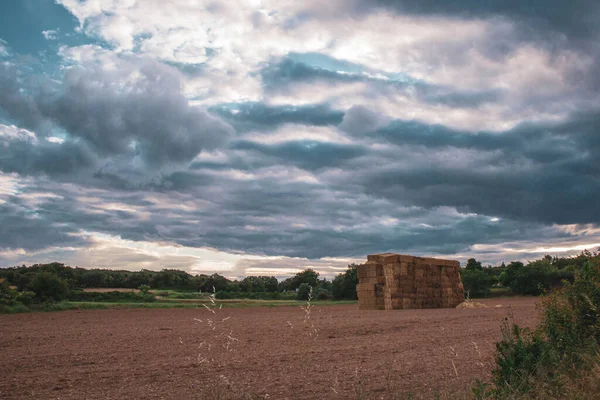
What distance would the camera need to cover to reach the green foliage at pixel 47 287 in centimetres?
2703

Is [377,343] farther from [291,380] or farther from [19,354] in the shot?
[19,354]

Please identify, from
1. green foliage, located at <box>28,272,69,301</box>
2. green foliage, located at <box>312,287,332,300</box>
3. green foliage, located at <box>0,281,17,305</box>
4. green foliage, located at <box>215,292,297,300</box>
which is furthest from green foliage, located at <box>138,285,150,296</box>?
green foliage, located at <box>312,287,332,300</box>

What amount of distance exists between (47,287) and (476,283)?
122 feet

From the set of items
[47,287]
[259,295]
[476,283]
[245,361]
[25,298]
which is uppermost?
[47,287]

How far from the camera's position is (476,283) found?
47688 millimetres

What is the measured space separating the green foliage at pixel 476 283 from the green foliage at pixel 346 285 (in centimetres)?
1041

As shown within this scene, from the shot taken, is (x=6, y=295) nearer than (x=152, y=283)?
Yes

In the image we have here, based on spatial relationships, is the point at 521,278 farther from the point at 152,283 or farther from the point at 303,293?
the point at 152,283

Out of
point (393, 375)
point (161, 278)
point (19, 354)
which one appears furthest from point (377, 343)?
point (161, 278)

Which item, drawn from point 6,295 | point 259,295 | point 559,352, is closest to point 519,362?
point 559,352

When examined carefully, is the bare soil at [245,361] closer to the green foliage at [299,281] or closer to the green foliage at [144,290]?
the green foliage at [144,290]

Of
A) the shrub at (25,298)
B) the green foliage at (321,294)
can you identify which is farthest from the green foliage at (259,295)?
the shrub at (25,298)

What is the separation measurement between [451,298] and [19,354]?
27.7 metres

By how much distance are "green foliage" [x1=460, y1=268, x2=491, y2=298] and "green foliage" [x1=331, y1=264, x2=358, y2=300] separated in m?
10.4
